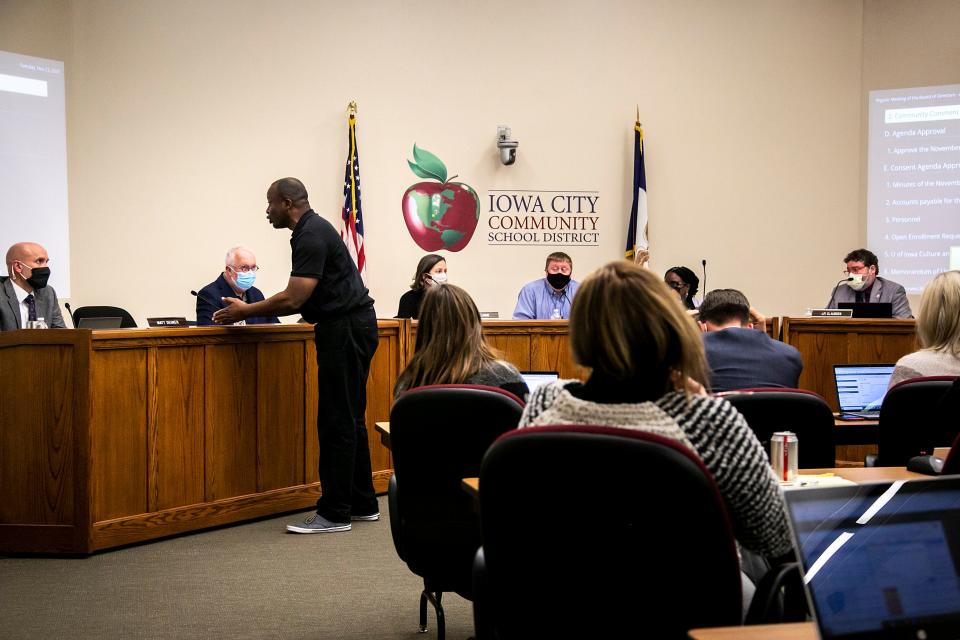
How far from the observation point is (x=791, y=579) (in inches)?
78.9

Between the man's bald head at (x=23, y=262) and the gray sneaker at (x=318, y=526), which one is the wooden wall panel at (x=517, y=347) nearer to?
the gray sneaker at (x=318, y=526)

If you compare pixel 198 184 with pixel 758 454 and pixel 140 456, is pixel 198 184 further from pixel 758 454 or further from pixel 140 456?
pixel 758 454

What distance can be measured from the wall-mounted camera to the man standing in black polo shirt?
12.9 feet

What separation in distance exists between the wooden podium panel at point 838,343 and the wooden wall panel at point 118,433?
4.36 m

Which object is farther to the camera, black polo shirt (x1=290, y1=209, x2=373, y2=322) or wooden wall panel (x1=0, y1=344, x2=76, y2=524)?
black polo shirt (x1=290, y1=209, x2=373, y2=322)

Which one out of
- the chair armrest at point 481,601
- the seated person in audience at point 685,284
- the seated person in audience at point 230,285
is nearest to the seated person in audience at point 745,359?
the chair armrest at point 481,601

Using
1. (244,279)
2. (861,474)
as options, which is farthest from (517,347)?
(861,474)

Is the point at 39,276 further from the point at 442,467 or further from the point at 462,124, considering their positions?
the point at 462,124

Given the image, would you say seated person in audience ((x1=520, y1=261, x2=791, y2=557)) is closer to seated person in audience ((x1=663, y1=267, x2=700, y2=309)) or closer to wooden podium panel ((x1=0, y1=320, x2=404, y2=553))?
wooden podium panel ((x1=0, y1=320, x2=404, y2=553))

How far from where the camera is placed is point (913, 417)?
3.28 metres

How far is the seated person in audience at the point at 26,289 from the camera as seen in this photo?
19.3ft

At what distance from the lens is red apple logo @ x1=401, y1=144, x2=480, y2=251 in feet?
29.2

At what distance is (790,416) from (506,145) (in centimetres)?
635

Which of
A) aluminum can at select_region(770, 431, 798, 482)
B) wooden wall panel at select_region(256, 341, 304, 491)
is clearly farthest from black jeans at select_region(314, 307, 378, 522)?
aluminum can at select_region(770, 431, 798, 482)
